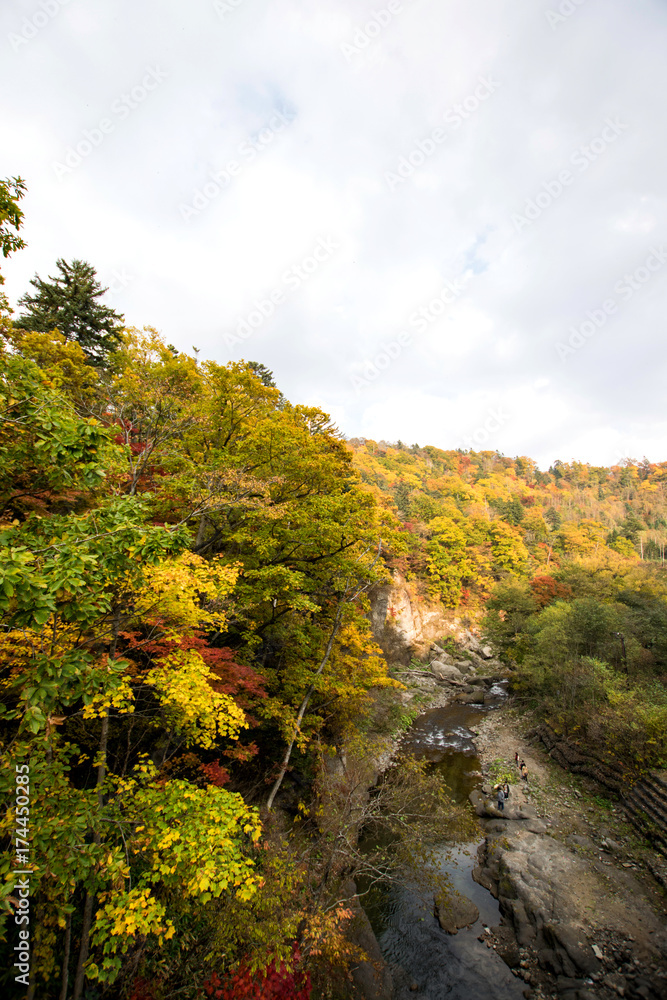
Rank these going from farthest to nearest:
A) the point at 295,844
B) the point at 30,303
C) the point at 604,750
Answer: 1. the point at 30,303
2. the point at 604,750
3. the point at 295,844

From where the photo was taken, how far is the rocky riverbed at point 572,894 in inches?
367

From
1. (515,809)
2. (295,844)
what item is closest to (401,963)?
(295,844)

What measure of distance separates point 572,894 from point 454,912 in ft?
12.3

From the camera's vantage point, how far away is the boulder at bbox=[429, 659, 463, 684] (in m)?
35.8

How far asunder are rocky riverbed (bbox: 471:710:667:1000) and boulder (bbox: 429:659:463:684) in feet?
60.3

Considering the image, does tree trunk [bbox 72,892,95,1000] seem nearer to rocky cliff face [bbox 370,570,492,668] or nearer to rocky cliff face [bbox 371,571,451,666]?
rocky cliff face [bbox 370,570,492,668]

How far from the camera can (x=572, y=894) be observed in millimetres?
11539

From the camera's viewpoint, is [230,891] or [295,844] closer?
[230,891]

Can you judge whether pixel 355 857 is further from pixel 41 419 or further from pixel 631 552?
pixel 631 552

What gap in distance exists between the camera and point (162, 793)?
20.0 feet

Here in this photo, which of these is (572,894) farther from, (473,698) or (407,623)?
(407,623)

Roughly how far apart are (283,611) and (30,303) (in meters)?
24.6

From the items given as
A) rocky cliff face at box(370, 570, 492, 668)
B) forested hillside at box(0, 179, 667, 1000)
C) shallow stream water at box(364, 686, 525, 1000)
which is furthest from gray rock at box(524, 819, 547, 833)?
rocky cliff face at box(370, 570, 492, 668)

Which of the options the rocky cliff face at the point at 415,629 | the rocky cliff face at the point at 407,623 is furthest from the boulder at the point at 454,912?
the rocky cliff face at the point at 407,623
